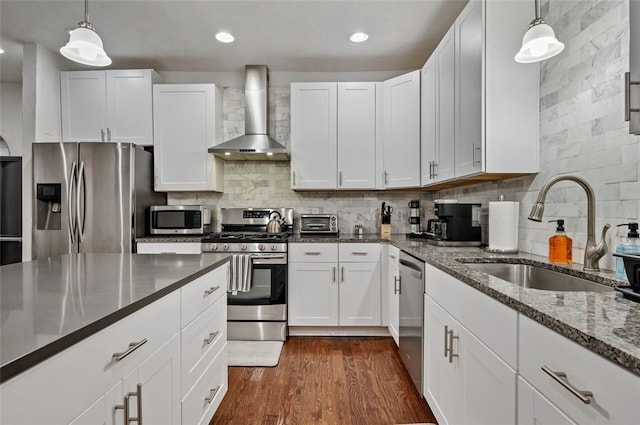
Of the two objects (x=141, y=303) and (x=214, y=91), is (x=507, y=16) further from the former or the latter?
(x=214, y=91)

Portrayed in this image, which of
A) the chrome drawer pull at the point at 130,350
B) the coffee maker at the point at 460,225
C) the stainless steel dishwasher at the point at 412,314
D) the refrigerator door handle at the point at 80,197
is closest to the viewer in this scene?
the chrome drawer pull at the point at 130,350

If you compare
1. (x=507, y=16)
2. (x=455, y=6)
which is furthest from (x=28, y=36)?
(x=507, y=16)

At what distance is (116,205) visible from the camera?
3.10 m

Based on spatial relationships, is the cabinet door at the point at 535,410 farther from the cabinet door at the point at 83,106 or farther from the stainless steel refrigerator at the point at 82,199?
the cabinet door at the point at 83,106

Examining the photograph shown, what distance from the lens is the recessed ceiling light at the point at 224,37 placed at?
2.95 m

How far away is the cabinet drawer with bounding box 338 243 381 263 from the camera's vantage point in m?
3.16

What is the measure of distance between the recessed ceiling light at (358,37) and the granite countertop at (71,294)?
2246 mm

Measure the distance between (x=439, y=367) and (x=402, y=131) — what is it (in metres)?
2.16

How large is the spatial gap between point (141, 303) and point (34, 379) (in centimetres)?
37

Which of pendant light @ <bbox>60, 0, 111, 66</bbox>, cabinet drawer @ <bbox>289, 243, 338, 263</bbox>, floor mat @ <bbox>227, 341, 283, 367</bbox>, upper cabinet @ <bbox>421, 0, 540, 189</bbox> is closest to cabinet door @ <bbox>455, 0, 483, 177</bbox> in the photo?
upper cabinet @ <bbox>421, 0, 540, 189</bbox>

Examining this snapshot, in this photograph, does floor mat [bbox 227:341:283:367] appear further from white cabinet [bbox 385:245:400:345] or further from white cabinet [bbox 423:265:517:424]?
white cabinet [bbox 423:265:517:424]

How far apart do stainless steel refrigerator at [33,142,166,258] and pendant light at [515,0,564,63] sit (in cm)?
316

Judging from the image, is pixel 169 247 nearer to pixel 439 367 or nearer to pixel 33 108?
pixel 33 108

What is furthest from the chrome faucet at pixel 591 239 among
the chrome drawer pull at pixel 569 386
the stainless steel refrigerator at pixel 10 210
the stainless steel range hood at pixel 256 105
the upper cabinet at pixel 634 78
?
the stainless steel refrigerator at pixel 10 210
